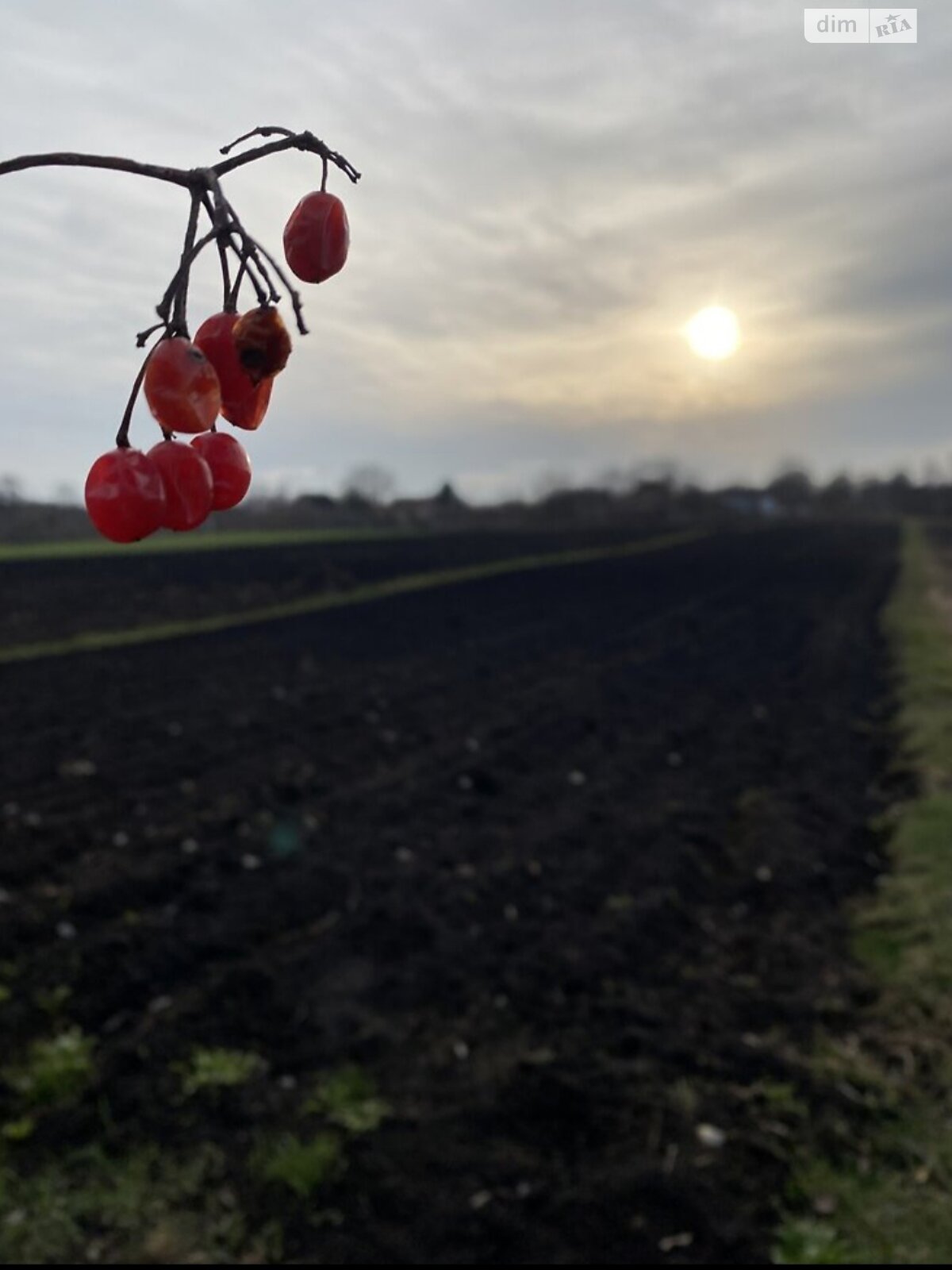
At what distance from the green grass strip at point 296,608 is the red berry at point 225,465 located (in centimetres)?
1584

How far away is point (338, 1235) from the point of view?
473cm

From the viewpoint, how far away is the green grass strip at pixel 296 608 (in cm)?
1773

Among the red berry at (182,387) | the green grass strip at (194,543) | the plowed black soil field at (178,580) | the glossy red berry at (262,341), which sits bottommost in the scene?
the plowed black soil field at (178,580)

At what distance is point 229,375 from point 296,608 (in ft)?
74.8

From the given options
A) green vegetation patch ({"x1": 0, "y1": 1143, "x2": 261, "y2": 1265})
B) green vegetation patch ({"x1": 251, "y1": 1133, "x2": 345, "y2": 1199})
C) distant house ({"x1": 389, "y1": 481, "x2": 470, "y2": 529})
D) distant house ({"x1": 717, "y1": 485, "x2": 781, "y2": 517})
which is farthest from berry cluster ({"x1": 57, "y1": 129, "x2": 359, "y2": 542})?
distant house ({"x1": 717, "y1": 485, "x2": 781, "y2": 517})

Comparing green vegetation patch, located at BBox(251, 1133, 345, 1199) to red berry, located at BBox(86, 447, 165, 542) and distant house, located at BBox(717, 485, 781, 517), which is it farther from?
distant house, located at BBox(717, 485, 781, 517)

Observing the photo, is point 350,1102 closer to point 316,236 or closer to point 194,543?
point 316,236

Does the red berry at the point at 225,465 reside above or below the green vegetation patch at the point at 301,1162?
above

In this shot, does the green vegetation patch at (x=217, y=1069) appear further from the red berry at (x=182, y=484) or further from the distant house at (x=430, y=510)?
the distant house at (x=430, y=510)

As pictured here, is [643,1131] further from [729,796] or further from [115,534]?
[729,796]

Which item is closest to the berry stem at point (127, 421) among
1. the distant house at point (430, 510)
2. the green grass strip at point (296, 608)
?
the green grass strip at point (296, 608)

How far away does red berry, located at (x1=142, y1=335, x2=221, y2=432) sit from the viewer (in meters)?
1.18

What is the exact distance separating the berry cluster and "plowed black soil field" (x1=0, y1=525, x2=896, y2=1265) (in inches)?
164

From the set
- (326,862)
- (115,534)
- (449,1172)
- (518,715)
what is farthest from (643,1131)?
(518,715)
